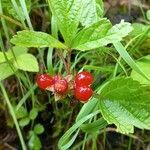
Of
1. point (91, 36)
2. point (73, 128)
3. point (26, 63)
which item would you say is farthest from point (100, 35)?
point (26, 63)

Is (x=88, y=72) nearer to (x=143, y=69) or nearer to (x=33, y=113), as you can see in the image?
(x=143, y=69)

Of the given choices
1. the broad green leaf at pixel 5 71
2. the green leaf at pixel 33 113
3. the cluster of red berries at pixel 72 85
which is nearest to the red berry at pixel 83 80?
the cluster of red berries at pixel 72 85

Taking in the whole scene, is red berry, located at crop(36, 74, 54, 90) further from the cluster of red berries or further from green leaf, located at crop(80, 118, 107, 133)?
green leaf, located at crop(80, 118, 107, 133)

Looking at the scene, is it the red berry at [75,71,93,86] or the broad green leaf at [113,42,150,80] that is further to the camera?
the broad green leaf at [113,42,150,80]

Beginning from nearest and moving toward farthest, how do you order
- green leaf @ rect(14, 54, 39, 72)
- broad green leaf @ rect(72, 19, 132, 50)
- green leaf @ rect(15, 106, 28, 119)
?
broad green leaf @ rect(72, 19, 132, 50), green leaf @ rect(14, 54, 39, 72), green leaf @ rect(15, 106, 28, 119)

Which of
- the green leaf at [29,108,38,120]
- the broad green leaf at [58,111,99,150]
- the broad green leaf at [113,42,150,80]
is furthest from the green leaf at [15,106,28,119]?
the broad green leaf at [113,42,150,80]

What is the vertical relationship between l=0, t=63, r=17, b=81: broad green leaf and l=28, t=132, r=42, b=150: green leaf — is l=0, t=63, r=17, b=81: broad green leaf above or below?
above

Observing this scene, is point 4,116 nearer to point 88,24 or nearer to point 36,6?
point 36,6
